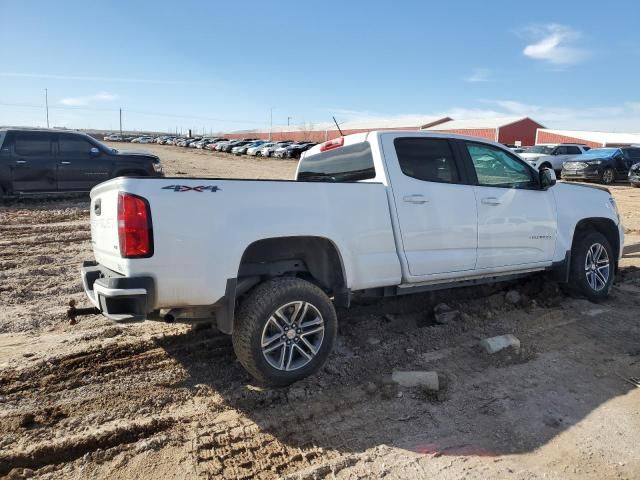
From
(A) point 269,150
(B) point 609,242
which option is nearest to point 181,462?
(B) point 609,242

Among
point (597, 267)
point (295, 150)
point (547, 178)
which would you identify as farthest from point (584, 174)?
point (295, 150)

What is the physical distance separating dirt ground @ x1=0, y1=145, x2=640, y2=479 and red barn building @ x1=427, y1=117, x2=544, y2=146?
176 ft

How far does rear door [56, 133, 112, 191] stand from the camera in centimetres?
1220

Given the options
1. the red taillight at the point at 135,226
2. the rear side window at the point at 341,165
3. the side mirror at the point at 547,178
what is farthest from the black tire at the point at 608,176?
the red taillight at the point at 135,226

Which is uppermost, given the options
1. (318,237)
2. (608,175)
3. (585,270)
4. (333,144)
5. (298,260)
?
(333,144)

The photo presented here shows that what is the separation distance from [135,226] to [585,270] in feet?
16.7

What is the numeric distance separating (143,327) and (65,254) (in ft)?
12.9

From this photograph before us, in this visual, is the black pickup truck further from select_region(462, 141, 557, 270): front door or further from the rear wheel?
the rear wheel

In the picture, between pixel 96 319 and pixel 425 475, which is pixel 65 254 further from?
pixel 425 475

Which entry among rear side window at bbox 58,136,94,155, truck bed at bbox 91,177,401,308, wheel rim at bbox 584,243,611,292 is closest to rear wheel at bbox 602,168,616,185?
wheel rim at bbox 584,243,611,292

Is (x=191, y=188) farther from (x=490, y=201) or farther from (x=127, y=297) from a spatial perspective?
(x=490, y=201)

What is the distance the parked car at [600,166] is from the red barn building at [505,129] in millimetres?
32403

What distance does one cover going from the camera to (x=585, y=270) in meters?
5.99

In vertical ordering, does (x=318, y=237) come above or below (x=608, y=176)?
below
